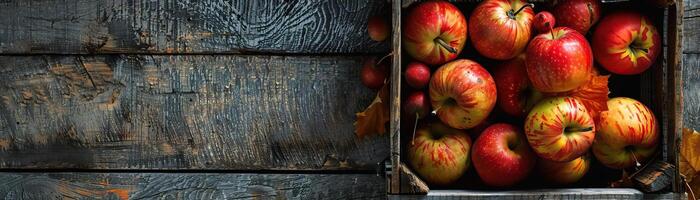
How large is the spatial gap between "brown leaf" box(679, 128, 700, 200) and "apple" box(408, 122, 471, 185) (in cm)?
38

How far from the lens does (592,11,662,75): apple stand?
106 centimetres

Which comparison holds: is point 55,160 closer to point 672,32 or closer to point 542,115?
point 542,115

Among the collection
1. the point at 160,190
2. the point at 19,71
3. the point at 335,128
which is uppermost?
the point at 19,71

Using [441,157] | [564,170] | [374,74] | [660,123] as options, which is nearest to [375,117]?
[374,74]

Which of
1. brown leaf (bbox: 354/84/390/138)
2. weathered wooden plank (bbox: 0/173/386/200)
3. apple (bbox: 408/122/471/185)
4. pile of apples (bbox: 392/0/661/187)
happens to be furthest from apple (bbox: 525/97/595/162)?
weathered wooden plank (bbox: 0/173/386/200)

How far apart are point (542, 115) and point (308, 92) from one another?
420mm

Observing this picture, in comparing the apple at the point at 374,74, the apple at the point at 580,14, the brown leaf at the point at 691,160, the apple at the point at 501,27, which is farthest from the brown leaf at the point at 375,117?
the brown leaf at the point at 691,160

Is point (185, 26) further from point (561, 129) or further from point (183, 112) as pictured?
point (561, 129)

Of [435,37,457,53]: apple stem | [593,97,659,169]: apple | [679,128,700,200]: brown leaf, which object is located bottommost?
[679,128,700,200]: brown leaf

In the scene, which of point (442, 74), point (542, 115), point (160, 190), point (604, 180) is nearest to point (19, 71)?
point (160, 190)

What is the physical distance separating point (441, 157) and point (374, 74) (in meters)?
0.19

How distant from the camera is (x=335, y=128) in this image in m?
1.28

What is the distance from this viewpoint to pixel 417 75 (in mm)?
1076

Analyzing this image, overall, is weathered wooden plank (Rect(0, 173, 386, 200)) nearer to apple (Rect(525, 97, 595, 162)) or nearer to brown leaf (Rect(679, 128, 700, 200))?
apple (Rect(525, 97, 595, 162))
